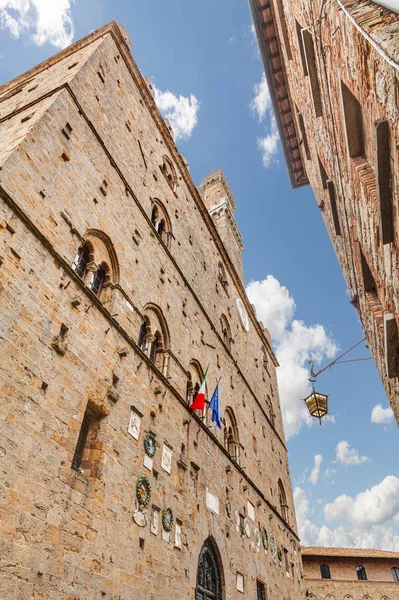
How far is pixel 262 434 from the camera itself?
41.8 ft

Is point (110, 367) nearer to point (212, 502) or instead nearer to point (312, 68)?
point (212, 502)

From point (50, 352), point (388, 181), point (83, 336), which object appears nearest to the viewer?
point (388, 181)

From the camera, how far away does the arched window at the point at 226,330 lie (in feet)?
39.0

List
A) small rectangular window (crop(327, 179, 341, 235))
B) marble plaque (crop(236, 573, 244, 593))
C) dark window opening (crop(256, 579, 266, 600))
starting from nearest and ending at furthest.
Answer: small rectangular window (crop(327, 179, 341, 235)) → marble plaque (crop(236, 573, 244, 593)) → dark window opening (crop(256, 579, 266, 600))

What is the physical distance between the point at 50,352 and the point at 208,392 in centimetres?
530

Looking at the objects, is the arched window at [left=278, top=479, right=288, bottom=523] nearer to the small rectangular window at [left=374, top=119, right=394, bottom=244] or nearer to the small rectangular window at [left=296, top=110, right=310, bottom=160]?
the small rectangular window at [left=296, top=110, right=310, bottom=160]

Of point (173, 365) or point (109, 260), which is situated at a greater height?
point (109, 260)

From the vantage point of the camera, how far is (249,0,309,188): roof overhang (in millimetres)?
9680

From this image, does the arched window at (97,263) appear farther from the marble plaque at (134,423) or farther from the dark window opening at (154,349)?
the marble plaque at (134,423)

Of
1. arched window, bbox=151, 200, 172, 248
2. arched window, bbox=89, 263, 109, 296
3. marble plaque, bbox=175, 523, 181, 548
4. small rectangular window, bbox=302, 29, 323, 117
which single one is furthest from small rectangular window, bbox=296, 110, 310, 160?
marble plaque, bbox=175, 523, 181, 548

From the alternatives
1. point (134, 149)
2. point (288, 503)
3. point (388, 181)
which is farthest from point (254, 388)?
point (388, 181)

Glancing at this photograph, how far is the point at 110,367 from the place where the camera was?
5496 millimetres

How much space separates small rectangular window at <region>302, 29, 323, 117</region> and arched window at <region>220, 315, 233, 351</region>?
6.67m

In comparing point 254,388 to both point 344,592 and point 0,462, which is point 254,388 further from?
point 344,592
